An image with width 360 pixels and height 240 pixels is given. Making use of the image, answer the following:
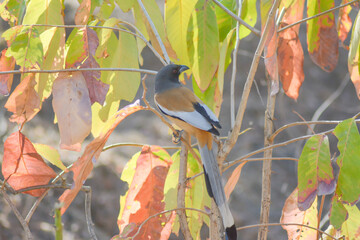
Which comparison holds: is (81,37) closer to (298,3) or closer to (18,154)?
(18,154)

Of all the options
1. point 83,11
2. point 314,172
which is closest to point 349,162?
point 314,172

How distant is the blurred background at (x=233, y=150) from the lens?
3.38m

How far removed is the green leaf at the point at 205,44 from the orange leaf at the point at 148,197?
0.85ft

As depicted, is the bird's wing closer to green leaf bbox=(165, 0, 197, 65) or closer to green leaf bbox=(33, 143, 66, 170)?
green leaf bbox=(165, 0, 197, 65)

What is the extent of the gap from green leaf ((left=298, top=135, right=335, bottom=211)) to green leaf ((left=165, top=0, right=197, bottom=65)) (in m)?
0.43

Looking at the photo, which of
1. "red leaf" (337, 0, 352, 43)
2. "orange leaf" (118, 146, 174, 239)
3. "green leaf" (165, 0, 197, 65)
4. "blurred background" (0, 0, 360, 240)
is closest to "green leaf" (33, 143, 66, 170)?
"orange leaf" (118, 146, 174, 239)

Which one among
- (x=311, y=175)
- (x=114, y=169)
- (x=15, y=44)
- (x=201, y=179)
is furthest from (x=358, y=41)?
(x=114, y=169)

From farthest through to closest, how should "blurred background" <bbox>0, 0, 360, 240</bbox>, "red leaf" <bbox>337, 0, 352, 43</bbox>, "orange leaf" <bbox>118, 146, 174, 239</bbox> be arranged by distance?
"blurred background" <bbox>0, 0, 360, 240</bbox>
"red leaf" <bbox>337, 0, 352, 43</bbox>
"orange leaf" <bbox>118, 146, 174, 239</bbox>

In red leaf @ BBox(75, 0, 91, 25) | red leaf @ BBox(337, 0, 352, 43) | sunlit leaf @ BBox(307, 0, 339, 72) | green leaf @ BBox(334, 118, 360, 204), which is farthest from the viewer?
red leaf @ BBox(337, 0, 352, 43)

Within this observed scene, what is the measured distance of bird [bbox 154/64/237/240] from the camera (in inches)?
44.4

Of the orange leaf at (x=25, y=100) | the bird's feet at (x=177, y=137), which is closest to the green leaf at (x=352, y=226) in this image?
the bird's feet at (x=177, y=137)

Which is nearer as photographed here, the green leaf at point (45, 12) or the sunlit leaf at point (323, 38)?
the green leaf at point (45, 12)

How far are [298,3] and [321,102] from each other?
2.63 meters

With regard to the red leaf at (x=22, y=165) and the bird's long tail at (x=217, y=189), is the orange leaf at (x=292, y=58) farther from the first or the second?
the red leaf at (x=22, y=165)
